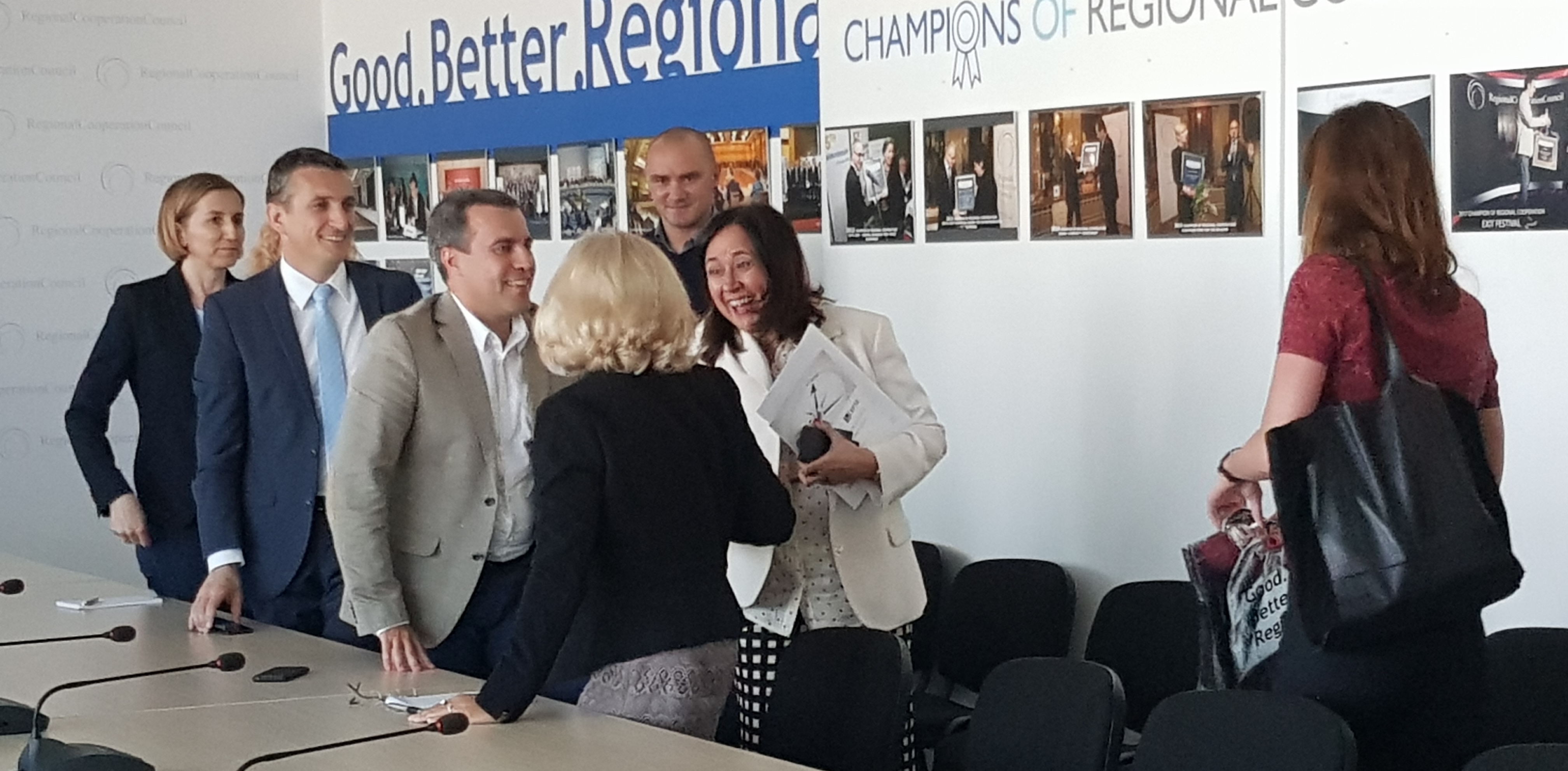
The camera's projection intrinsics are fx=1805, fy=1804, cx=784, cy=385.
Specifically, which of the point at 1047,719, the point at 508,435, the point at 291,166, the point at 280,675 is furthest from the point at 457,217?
the point at 1047,719

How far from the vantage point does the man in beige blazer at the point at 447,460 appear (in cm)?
326

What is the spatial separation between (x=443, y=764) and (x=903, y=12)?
3.05 meters

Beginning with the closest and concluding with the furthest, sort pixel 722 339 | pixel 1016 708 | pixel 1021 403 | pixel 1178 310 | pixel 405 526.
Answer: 1. pixel 1016 708
2. pixel 405 526
3. pixel 722 339
4. pixel 1178 310
5. pixel 1021 403

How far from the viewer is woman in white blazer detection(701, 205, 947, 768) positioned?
12.1ft

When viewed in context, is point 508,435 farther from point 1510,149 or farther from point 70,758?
point 1510,149

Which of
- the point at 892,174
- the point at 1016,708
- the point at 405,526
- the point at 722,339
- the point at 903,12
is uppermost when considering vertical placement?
the point at 903,12

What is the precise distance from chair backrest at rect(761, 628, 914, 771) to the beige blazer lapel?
0.69 m

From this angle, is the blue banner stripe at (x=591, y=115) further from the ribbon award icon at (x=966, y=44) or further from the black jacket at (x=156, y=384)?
the black jacket at (x=156, y=384)

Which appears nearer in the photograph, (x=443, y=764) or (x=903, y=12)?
(x=443, y=764)

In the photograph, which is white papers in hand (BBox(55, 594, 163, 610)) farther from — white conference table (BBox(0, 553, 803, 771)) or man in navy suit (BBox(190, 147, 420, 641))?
man in navy suit (BBox(190, 147, 420, 641))

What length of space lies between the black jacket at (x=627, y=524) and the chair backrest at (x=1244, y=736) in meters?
0.71

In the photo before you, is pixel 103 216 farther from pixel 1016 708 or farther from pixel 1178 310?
pixel 1016 708

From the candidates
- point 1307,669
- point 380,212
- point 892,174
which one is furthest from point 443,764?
point 380,212

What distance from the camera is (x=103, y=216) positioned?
714 cm
